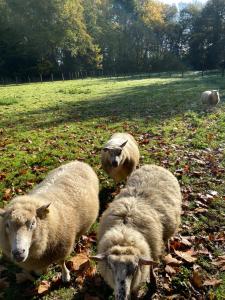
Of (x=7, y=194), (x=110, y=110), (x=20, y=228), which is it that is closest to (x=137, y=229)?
(x=20, y=228)

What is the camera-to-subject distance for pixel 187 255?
194 inches

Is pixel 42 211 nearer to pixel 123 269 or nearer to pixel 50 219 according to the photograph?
pixel 50 219

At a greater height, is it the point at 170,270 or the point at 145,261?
the point at 145,261

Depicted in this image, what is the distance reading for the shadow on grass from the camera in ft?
44.5

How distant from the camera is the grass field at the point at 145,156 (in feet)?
14.8

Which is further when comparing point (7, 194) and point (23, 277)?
point (7, 194)

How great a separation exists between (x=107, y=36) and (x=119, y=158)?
62.7m

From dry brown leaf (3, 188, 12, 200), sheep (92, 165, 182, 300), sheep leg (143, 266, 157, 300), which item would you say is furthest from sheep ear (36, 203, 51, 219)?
dry brown leaf (3, 188, 12, 200)

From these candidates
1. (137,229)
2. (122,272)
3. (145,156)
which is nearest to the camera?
(122,272)

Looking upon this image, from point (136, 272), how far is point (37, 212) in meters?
1.49

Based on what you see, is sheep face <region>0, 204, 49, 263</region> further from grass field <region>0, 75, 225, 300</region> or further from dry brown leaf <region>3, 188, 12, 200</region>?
dry brown leaf <region>3, 188, 12, 200</region>

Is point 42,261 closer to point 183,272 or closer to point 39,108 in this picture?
point 183,272

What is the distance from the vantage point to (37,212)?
422cm

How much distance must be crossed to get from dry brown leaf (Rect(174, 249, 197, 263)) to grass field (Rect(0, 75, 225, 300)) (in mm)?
31
